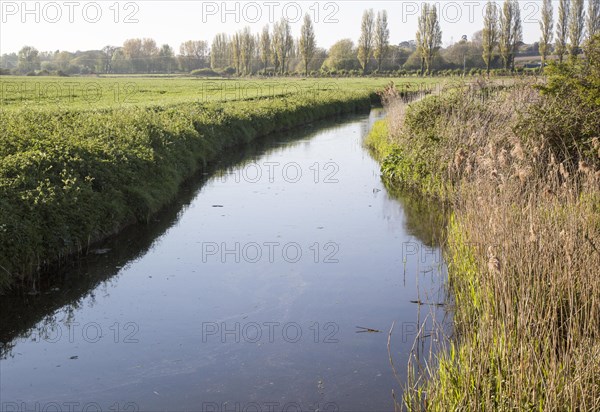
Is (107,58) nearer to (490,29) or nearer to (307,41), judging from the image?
(307,41)

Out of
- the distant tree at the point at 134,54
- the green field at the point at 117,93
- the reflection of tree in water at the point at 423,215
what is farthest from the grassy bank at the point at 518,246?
the distant tree at the point at 134,54

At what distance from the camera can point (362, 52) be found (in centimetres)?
8481

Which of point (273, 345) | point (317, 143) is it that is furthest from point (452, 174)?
point (317, 143)

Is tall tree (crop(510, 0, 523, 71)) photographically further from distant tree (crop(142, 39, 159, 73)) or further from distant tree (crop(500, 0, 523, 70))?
distant tree (crop(142, 39, 159, 73))

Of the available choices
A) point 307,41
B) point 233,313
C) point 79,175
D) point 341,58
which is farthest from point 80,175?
point 341,58

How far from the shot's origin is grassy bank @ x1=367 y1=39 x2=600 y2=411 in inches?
192

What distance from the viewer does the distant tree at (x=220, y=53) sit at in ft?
357

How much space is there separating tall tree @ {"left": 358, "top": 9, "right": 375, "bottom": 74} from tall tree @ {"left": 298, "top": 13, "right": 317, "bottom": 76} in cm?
636

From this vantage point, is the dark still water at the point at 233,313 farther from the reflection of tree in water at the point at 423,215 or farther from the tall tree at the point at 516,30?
the tall tree at the point at 516,30

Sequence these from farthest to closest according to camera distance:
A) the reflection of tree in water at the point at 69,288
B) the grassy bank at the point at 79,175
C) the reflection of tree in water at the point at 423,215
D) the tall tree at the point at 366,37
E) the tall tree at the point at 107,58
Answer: the tall tree at the point at 107,58 < the tall tree at the point at 366,37 < the reflection of tree in water at the point at 423,215 < the grassy bank at the point at 79,175 < the reflection of tree in water at the point at 69,288

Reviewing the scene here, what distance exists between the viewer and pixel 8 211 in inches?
365

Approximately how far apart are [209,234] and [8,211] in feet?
13.2

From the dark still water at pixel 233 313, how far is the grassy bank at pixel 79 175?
424 millimetres

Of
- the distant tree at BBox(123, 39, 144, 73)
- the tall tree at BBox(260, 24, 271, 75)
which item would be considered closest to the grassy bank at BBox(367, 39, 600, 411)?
the tall tree at BBox(260, 24, 271, 75)
